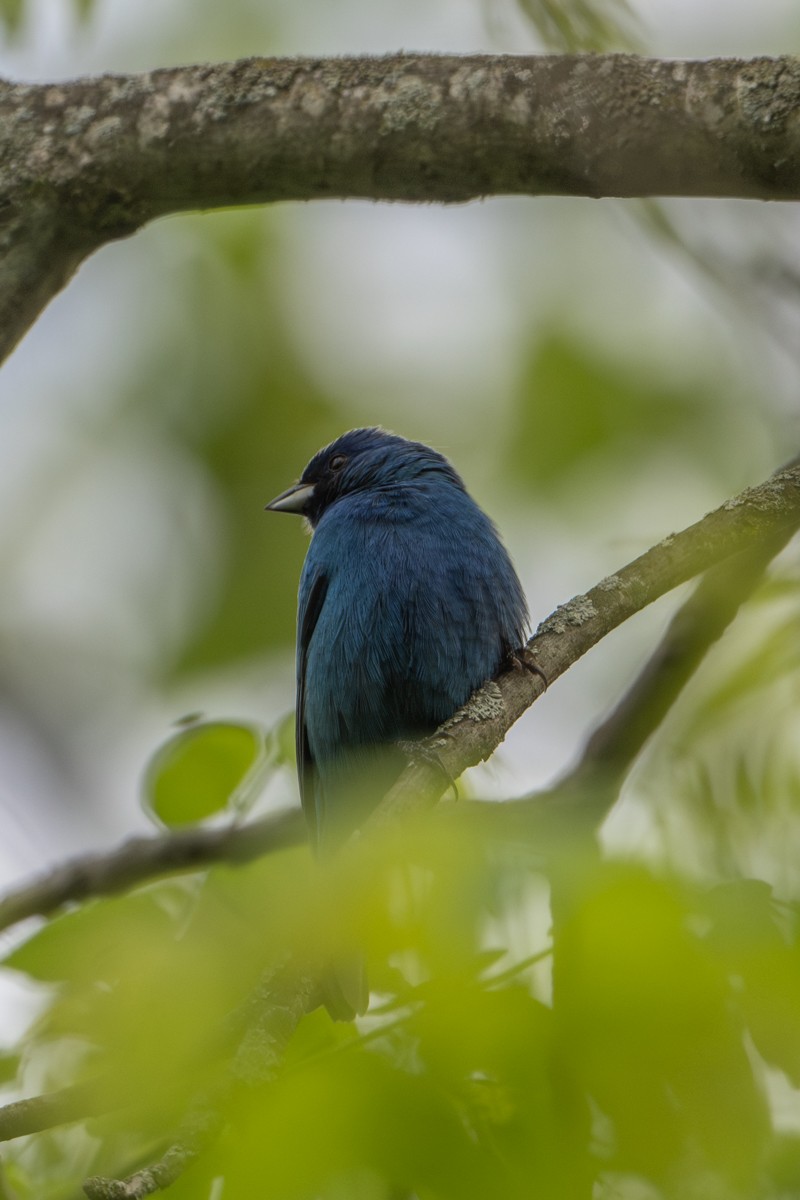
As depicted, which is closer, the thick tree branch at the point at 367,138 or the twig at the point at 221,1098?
the twig at the point at 221,1098

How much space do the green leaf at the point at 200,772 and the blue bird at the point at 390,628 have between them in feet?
5.09

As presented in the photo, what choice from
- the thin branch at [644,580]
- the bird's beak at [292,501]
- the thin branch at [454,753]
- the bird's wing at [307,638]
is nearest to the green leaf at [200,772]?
the thin branch at [454,753]

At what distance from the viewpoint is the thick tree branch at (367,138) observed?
3227 millimetres

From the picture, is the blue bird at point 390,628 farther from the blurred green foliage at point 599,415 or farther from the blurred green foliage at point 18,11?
the blurred green foliage at point 18,11

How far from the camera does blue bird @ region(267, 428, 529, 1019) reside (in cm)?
551

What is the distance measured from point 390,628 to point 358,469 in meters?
1.41

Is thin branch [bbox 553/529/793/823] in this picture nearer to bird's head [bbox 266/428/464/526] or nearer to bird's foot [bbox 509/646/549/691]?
bird's foot [bbox 509/646/549/691]

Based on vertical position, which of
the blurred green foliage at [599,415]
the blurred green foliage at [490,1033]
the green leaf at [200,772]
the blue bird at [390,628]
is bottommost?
the blurred green foliage at [490,1033]

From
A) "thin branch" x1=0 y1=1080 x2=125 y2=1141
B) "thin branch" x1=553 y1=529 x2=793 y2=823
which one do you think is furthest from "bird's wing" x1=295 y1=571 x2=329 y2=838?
"thin branch" x1=0 y1=1080 x2=125 y2=1141

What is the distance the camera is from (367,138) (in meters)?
3.55

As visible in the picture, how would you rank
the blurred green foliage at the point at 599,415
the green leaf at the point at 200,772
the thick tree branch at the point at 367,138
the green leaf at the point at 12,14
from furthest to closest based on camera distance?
the blurred green foliage at the point at 599,415, the green leaf at the point at 200,772, the green leaf at the point at 12,14, the thick tree branch at the point at 367,138

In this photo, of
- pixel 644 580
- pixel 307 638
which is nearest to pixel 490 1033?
pixel 644 580

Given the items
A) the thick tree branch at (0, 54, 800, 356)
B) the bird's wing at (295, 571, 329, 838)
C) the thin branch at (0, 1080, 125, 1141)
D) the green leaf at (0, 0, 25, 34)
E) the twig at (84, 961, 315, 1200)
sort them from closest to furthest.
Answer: the twig at (84, 961, 315, 1200), the thin branch at (0, 1080, 125, 1141), the thick tree branch at (0, 54, 800, 356), the green leaf at (0, 0, 25, 34), the bird's wing at (295, 571, 329, 838)

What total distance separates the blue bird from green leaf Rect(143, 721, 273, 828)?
5.09ft
